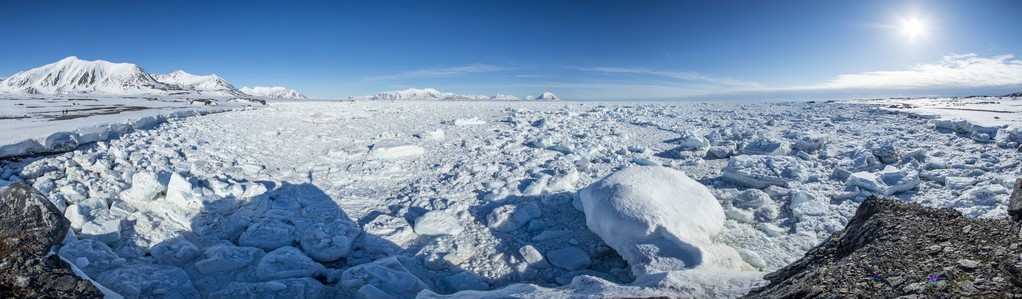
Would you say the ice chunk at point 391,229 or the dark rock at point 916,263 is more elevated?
the dark rock at point 916,263

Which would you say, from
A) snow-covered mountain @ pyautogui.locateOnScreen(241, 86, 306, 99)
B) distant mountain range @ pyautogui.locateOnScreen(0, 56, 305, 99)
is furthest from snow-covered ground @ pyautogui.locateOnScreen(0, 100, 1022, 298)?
snow-covered mountain @ pyautogui.locateOnScreen(241, 86, 306, 99)

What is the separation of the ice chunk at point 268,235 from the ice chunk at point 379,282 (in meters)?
1.08

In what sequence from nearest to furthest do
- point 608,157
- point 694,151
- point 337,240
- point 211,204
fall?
1. point 337,240
2. point 211,204
3. point 608,157
4. point 694,151

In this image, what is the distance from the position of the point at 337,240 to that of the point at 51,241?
66.0 inches

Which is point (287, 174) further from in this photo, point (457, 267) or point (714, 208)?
point (714, 208)

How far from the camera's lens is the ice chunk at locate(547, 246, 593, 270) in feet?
10.7

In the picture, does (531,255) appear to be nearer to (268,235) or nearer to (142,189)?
(268,235)

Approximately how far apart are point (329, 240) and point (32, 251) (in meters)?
1.78

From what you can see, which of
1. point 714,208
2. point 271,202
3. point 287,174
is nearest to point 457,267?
point 714,208

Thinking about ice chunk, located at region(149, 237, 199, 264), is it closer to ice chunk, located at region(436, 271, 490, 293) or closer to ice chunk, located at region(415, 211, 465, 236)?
ice chunk, located at region(415, 211, 465, 236)

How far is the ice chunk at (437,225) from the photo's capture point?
12.8 ft

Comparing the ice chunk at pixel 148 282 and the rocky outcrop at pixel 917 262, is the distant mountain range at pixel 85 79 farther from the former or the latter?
the rocky outcrop at pixel 917 262

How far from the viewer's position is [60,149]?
562 centimetres

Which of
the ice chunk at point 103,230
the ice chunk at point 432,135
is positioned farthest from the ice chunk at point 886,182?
the ice chunk at point 432,135
